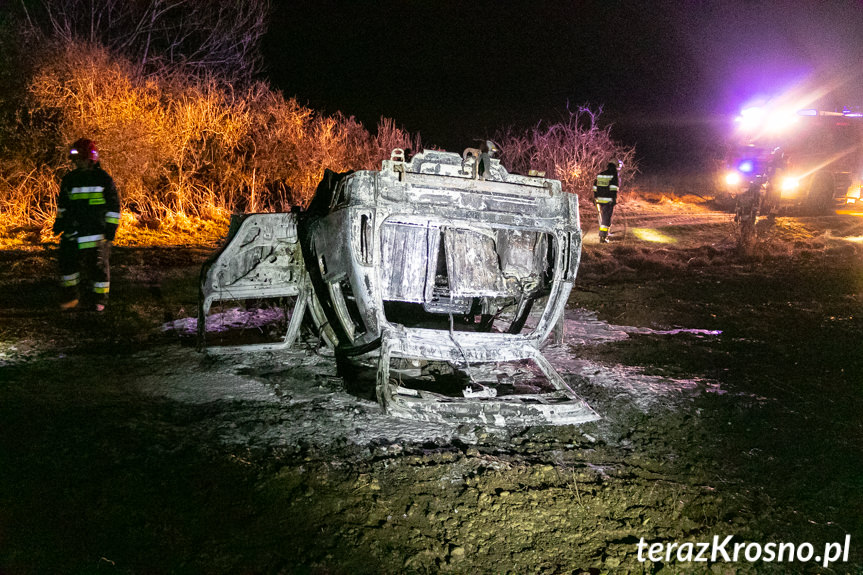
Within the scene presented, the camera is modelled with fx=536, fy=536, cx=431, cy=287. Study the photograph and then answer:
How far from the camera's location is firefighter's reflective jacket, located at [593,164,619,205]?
11391mm

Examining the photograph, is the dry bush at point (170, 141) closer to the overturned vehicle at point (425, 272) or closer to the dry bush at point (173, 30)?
the dry bush at point (173, 30)

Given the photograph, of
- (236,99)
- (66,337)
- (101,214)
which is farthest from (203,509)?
(236,99)

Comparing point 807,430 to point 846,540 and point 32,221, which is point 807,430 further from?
point 32,221

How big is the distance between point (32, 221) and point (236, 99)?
5580 mm

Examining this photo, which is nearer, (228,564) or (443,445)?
(228,564)

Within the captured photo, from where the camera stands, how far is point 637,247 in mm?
11047

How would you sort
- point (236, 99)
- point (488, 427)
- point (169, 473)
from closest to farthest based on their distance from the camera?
point (169, 473) → point (488, 427) → point (236, 99)

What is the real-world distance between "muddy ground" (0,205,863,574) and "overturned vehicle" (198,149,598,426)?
0.27m

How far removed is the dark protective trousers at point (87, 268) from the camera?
220 inches

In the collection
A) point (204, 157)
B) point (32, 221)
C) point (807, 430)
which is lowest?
point (807, 430)

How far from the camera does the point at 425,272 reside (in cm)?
466

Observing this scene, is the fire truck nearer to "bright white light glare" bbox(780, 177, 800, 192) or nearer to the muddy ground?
"bright white light glare" bbox(780, 177, 800, 192)

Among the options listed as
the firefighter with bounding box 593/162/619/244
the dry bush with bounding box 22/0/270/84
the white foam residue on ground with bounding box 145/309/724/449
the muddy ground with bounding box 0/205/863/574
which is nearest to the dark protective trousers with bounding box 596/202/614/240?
the firefighter with bounding box 593/162/619/244

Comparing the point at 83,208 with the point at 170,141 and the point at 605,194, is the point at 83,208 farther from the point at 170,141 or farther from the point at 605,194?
the point at 605,194
